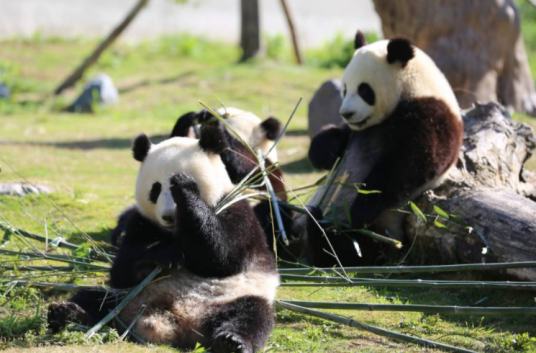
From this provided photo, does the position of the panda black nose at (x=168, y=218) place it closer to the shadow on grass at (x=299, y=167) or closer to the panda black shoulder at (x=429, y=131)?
the panda black shoulder at (x=429, y=131)

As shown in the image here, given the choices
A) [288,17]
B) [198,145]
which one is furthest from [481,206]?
[288,17]

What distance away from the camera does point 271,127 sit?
6750mm

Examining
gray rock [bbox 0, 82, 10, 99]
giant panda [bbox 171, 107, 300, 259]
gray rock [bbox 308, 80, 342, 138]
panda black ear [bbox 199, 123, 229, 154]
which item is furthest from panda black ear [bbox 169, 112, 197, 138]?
gray rock [bbox 0, 82, 10, 99]

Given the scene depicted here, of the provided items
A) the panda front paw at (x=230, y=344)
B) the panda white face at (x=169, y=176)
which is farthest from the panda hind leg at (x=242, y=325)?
the panda white face at (x=169, y=176)

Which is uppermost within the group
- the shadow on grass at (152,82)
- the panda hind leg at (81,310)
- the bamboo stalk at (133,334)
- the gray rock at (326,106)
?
the panda hind leg at (81,310)

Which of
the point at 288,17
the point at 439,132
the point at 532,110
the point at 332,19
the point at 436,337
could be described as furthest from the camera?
the point at 332,19

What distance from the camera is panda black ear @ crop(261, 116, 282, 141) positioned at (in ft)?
22.1

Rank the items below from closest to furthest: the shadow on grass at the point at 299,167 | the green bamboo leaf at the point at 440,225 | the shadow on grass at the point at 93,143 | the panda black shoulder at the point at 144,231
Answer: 1. the panda black shoulder at the point at 144,231
2. the green bamboo leaf at the point at 440,225
3. the shadow on grass at the point at 299,167
4. the shadow on grass at the point at 93,143

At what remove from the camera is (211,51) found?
1827 cm

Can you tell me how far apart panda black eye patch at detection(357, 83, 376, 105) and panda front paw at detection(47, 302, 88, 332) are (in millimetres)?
3025

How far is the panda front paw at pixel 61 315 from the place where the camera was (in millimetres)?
3773

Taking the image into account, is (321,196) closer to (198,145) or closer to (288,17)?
(198,145)

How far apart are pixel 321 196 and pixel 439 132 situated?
1.22 meters

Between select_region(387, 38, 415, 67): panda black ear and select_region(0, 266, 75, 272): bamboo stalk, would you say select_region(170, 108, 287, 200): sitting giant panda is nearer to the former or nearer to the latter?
select_region(387, 38, 415, 67): panda black ear
